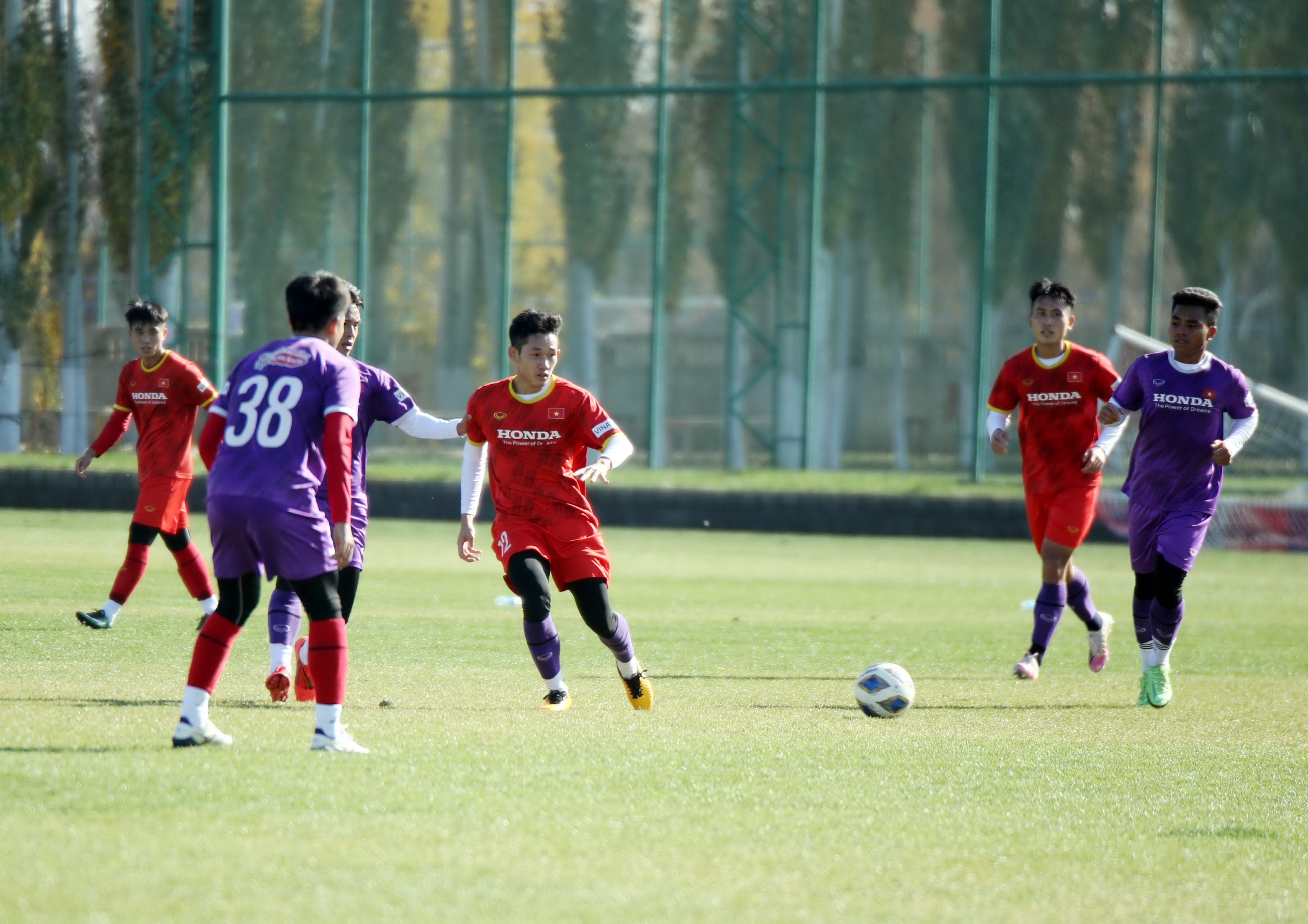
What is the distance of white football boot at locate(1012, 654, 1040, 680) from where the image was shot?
8.96 m

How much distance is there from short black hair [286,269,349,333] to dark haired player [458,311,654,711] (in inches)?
58.3

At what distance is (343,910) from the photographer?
3.83 meters

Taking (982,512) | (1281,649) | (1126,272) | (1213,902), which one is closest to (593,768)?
(1213,902)

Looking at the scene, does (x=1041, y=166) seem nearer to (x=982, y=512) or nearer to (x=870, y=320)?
(x=870, y=320)

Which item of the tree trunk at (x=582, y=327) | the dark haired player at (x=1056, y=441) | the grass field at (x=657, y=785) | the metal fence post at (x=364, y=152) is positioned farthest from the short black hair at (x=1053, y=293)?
the metal fence post at (x=364, y=152)

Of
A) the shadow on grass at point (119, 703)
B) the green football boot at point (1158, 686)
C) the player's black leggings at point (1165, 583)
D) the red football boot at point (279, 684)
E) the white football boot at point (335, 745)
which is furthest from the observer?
the player's black leggings at point (1165, 583)

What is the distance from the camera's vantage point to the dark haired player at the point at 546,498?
285 inches

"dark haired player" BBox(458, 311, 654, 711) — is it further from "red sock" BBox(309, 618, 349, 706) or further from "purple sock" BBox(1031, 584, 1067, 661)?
"purple sock" BBox(1031, 584, 1067, 661)

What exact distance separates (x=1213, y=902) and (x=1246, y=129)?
22797 mm

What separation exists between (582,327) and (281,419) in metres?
21.2

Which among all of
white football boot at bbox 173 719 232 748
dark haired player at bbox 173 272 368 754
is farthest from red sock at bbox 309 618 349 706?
white football boot at bbox 173 719 232 748

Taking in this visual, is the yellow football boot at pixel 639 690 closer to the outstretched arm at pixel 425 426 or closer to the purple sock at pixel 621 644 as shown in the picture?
the purple sock at pixel 621 644

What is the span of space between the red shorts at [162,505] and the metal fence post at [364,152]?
55.1ft

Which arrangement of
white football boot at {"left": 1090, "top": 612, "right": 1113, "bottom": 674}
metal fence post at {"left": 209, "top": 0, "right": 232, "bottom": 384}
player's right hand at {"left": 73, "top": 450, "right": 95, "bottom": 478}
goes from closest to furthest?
white football boot at {"left": 1090, "top": 612, "right": 1113, "bottom": 674}, player's right hand at {"left": 73, "top": 450, "right": 95, "bottom": 478}, metal fence post at {"left": 209, "top": 0, "right": 232, "bottom": 384}
